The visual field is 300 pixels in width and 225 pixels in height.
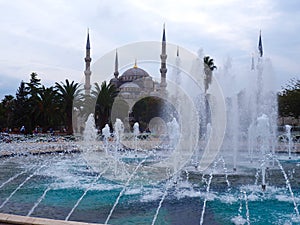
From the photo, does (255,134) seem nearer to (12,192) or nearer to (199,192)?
(199,192)

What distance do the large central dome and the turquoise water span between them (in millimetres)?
53297

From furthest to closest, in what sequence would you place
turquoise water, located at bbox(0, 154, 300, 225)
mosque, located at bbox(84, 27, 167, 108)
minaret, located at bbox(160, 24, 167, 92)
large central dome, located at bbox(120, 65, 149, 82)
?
large central dome, located at bbox(120, 65, 149, 82) < mosque, located at bbox(84, 27, 167, 108) < minaret, located at bbox(160, 24, 167, 92) < turquoise water, located at bbox(0, 154, 300, 225)

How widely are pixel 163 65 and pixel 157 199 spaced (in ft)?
126

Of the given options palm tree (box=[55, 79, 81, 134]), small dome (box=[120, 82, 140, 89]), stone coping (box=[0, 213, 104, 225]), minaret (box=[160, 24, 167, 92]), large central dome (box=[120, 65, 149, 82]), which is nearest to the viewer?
stone coping (box=[0, 213, 104, 225])

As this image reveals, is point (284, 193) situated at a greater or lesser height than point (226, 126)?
lesser

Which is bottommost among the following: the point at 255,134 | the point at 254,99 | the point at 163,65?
the point at 255,134

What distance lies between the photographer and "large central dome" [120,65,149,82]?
61938 millimetres

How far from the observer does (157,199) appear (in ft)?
20.3

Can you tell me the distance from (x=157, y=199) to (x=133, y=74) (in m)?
56.8

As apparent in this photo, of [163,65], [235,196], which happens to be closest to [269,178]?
[235,196]

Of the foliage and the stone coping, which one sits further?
the foliage

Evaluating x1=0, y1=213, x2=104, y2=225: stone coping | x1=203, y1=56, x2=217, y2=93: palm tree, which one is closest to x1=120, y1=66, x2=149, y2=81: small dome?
x1=203, y1=56, x2=217, y2=93: palm tree

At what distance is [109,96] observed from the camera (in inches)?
1131

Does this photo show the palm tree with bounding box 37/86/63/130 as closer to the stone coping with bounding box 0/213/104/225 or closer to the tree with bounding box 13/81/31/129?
the tree with bounding box 13/81/31/129
